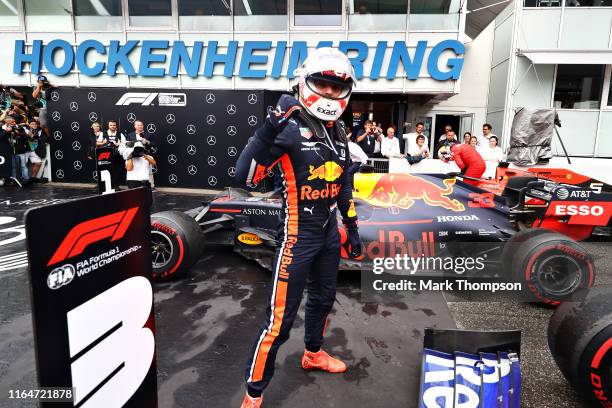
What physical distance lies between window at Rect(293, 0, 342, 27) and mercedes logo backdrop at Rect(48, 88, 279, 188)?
8.22 ft

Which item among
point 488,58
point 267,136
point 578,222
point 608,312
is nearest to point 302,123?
point 267,136

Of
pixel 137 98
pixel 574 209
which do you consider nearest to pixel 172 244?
pixel 574 209

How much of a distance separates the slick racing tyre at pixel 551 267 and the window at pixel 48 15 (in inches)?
518

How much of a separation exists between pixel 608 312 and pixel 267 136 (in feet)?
6.38

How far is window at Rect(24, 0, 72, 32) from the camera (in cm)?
1167

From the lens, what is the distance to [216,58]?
36.5ft

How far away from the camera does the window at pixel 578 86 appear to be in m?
11.1

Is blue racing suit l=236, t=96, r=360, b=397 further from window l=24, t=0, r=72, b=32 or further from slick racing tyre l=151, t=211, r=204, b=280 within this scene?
window l=24, t=0, r=72, b=32

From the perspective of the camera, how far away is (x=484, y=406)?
1.97 meters

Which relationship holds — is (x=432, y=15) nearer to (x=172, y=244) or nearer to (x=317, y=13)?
(x=317, y=13)

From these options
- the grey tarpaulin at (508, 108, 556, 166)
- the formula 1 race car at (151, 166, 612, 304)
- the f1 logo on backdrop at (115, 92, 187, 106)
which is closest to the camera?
the formula 1 race car at (151, 166, 612, 304)

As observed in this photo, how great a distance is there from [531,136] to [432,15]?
4.62m

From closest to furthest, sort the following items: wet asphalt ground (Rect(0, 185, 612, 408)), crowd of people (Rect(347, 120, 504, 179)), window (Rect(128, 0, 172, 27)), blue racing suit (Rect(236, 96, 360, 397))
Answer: blue racing suit (Rect(236, 96, 360, 397))
wet asphalt ground (Rect(0, 185, 612, 408))
crowd of people (Rect(347, 120, 504, 179))
window (Rect(128, 0, 172, 27))

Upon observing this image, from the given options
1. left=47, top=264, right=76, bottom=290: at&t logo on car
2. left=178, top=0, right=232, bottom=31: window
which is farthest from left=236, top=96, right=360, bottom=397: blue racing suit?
left=178, top=0, right=232, bottom=31: window
